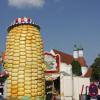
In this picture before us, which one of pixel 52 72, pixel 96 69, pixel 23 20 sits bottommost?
pixel 52 72

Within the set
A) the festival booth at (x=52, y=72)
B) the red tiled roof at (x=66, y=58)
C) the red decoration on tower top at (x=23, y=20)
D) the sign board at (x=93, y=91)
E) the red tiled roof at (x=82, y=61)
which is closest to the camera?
the sign board at (x=93, y=91)

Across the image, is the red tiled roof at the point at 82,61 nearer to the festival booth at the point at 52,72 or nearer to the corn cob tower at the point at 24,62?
the festival booth at the point at 52,72

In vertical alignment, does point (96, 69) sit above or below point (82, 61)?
below

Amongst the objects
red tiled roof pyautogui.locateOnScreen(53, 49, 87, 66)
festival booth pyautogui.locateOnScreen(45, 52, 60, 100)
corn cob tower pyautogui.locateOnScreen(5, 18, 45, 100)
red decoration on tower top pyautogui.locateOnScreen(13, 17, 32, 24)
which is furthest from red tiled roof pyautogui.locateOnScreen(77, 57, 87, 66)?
corn cob tower pyautogui.locateOnScreen(5, 18, 45, 100)

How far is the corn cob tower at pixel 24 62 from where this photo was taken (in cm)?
2669

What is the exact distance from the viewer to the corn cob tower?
26688 millimetres

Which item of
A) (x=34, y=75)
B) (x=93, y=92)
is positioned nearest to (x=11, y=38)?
(x=34, y=75)

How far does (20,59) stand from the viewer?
87.7 feet

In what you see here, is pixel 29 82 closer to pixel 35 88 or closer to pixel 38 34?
pixel 35 88

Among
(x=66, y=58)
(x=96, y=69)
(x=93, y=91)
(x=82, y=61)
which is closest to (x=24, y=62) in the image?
(x=93, y=91)

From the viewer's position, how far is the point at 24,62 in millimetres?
26688

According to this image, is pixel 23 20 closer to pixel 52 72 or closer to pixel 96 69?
pixel 52 72

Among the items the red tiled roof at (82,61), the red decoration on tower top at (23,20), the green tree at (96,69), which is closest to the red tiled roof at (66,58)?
the red tiled roof at (82,61)

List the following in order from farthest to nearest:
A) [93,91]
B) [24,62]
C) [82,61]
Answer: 1. [82,61]
2. [24,62]
3. [93,91]
